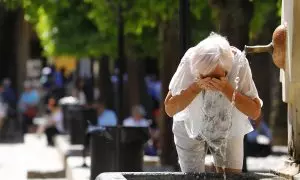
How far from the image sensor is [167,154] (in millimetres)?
16891

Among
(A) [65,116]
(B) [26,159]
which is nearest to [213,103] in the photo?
(B) [26,159]

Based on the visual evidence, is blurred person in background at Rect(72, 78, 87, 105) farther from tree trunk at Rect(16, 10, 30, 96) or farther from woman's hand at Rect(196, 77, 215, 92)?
woman's hand at Rect(196, 77, 215, 92)

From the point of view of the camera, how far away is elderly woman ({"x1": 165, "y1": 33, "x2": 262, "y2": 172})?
6648 millimetres

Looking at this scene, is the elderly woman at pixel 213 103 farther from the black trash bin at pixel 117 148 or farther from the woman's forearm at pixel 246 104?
the black trash bin at pixel 117 148

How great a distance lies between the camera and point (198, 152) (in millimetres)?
7098

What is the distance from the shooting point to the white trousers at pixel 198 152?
274 inches

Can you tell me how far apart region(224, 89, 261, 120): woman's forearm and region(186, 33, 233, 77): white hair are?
0.17 m

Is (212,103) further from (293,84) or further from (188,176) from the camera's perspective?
(293,84)

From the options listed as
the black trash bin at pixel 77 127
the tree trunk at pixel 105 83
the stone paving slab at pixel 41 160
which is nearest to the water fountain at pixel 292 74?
the stone paving slab at pixel 41 160

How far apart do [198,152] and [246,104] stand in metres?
0.59

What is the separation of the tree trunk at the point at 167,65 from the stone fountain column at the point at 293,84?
1049 centimetres

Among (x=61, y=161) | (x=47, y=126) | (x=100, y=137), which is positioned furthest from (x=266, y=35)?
(x=100, y=137)

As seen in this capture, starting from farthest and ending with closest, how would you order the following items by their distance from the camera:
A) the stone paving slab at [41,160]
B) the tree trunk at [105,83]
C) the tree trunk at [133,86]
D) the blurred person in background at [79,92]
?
the blurred person in background at [79,92] → the tree trunk at [105,83] → the tree trunk at [133,86] → the stone paving slab at [41,160]

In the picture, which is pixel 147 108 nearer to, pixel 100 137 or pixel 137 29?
pixel 137 29
